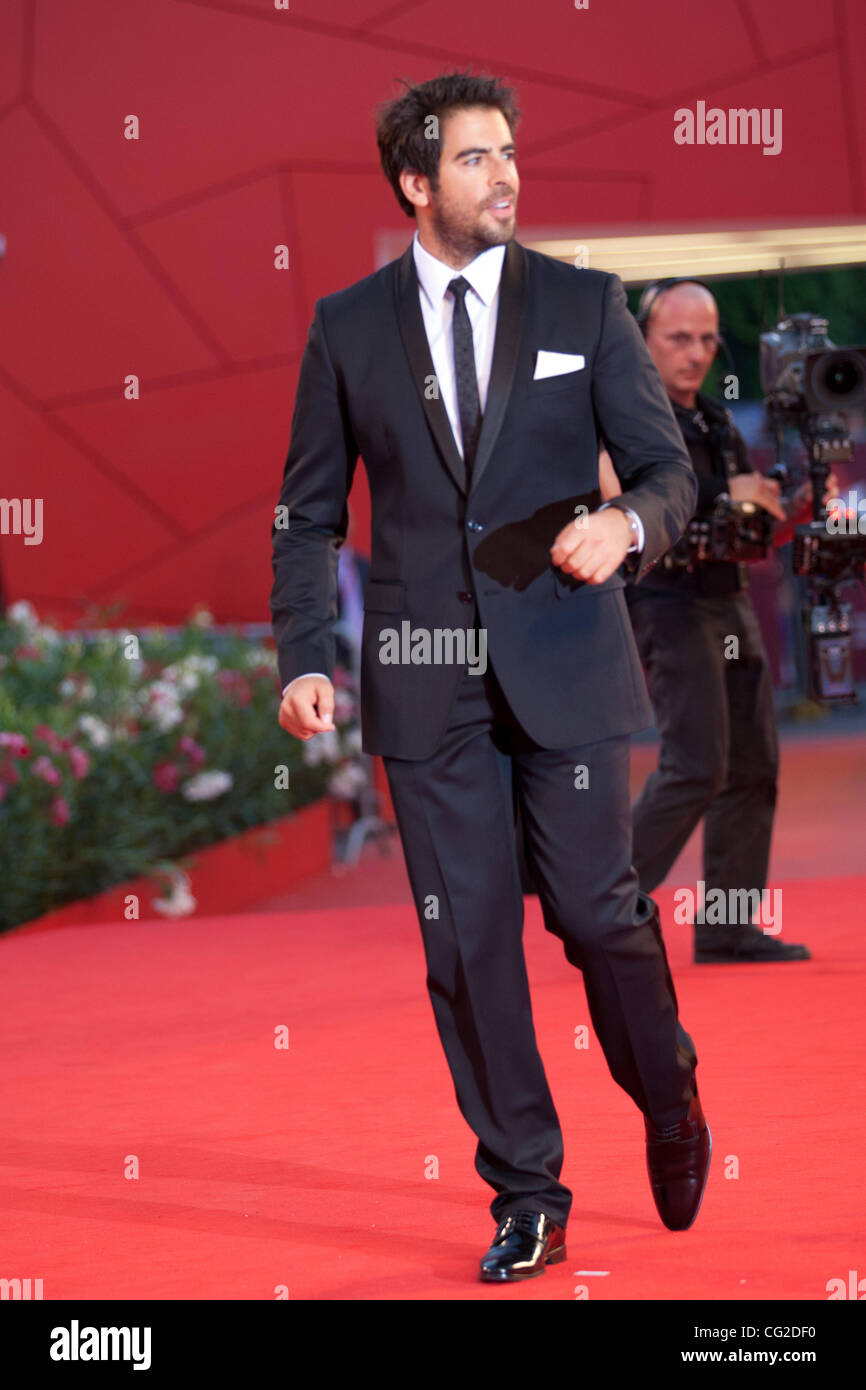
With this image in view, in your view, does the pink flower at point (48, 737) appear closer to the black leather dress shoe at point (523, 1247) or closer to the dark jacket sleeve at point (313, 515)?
the dark jacket sleeve at point (313, 515)

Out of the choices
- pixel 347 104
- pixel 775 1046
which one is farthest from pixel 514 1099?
pixel 347 104

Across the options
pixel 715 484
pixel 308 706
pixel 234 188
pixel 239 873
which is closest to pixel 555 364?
pixel 308 706

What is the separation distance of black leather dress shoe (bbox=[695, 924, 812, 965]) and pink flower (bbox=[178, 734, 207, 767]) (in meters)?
2.73

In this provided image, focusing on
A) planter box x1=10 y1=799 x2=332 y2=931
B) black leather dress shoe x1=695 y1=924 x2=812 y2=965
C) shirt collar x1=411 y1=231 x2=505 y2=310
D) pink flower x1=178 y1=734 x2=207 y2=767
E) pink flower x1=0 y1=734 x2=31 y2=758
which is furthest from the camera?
pink flower x1=178 y1=734 x2=207 y2=767

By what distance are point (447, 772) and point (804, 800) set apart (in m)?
7.77

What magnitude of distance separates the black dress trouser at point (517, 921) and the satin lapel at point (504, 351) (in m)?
0.33

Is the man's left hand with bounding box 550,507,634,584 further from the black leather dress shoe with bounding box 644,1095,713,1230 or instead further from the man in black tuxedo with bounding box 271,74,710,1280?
the black leather dress shoe with bounding box 644,1095,713,1230

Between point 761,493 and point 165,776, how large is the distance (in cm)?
302

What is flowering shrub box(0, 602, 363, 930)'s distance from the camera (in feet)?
20.6

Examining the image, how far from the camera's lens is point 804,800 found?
33.2ft

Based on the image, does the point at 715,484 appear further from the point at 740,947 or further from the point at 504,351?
the point at 504,351

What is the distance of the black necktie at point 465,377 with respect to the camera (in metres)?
2.65

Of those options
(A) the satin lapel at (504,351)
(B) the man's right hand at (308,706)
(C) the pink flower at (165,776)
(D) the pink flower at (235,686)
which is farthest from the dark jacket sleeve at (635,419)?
(D) the pink flower at (235,686)

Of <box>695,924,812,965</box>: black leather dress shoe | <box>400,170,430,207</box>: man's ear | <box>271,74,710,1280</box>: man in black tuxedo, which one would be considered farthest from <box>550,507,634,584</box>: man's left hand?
<box>695,924,812,965</box>: black leather dress shoe
